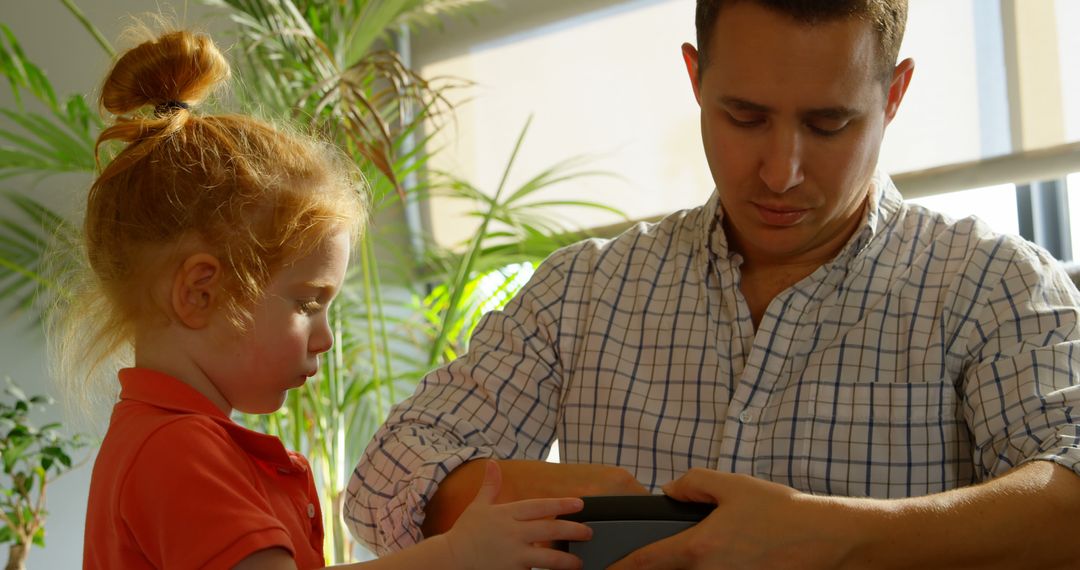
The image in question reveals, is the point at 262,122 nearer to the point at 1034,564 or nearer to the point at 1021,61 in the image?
the point at 1034,564

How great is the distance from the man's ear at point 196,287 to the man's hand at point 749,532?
1.72 ft

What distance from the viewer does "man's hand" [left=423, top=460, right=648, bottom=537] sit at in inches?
43.9

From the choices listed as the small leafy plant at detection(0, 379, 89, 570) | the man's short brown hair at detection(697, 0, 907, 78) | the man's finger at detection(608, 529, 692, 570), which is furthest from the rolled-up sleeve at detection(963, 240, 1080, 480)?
the small leafy plant at detection(0, 379, 89, 570)

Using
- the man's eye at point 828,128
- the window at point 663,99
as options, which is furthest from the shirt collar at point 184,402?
the window at point 663,99

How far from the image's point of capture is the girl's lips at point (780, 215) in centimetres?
135

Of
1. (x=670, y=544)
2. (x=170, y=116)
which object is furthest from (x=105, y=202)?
(x=670, y=544)

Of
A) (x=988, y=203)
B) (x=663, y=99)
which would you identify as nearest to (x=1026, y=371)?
(x=988, y=203)

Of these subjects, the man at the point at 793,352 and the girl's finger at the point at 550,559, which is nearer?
the girl's finger at the point at 550,559

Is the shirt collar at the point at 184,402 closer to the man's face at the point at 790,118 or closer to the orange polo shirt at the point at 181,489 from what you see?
the orange polo shirt at the point at 181,489

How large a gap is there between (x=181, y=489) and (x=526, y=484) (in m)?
0.35

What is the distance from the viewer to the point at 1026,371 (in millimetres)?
1176

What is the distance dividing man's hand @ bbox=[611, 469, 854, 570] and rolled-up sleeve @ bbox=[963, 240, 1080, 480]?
0.89ft

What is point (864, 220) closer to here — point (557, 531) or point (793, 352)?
point (793, 352)

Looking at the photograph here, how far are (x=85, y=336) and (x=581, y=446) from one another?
634mm
